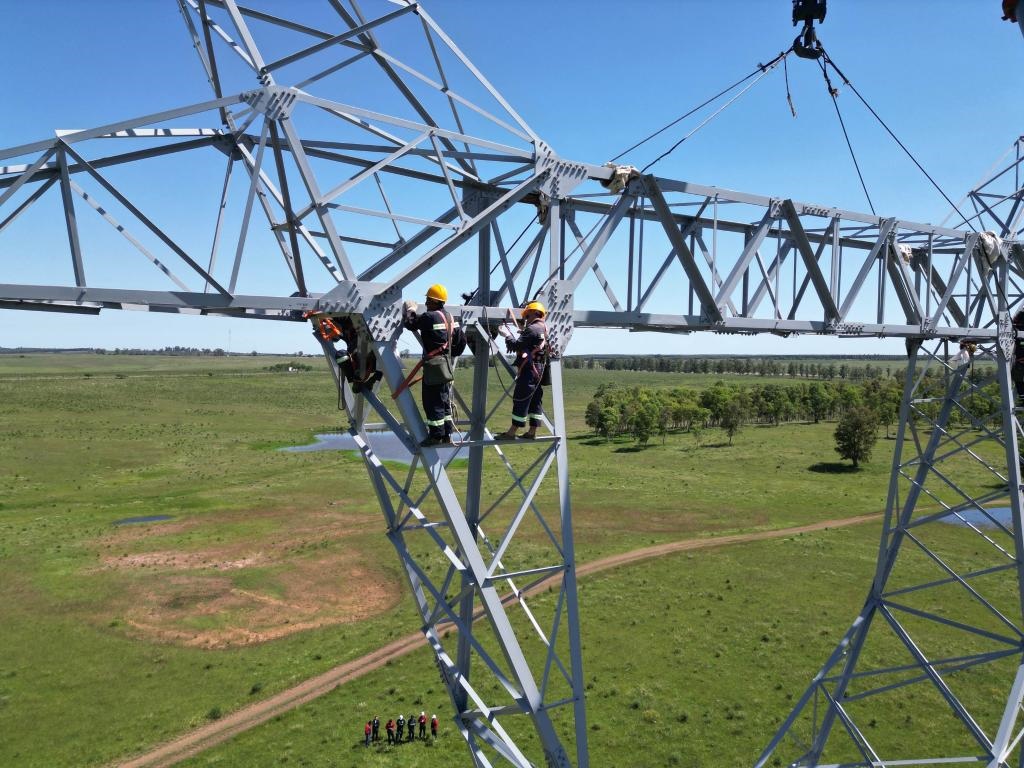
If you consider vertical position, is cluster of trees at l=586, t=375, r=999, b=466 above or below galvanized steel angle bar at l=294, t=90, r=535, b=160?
below

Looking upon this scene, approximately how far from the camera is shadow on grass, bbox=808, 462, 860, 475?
61059 mm

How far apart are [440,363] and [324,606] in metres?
26.5

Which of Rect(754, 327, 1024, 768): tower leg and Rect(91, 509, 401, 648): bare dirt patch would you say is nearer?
Rect(754, 327, 1024, 768): tower leg

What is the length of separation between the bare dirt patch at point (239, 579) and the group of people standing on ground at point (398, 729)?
30.8ft

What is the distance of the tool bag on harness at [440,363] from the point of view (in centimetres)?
696

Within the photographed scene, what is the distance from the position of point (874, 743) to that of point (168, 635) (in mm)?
25137

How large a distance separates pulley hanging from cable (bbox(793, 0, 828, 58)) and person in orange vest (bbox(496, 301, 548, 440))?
8017 mm

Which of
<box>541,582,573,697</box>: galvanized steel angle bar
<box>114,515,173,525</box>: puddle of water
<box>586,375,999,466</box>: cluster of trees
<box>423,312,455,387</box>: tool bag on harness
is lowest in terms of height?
<box>114,515,173,525</box>: puddle of water

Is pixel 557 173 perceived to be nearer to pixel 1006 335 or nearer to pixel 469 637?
pixel 469 637

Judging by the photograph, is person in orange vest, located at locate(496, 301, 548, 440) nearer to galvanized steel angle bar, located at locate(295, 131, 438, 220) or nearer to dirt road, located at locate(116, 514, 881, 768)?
galvanized steel angle bar, located at locate(295, 131, 438, 220)

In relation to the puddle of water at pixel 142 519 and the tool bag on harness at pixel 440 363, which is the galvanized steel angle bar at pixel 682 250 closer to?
the tool bag on harness at pixel 440 363

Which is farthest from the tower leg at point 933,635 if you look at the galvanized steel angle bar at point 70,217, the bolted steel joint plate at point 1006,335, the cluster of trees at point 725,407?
the cluster of trees at point 725,407

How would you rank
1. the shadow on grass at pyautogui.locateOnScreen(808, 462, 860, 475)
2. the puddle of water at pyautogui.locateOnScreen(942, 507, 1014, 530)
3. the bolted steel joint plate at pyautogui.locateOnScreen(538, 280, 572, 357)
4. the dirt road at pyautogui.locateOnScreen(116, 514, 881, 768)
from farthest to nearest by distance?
the shadow on grass at pyautogui.locateOnScreen(808, 462, 860, 475) < the puddle of water at pyautogui.locateOnScreen(942, 507, 1014, 530) < the dirt road at pyautogui.locateOnScreen(116, 514, 881, 768) < the bolted steel joint plate at pyautogui.locateOnScreen(538, 280, 572, 357)

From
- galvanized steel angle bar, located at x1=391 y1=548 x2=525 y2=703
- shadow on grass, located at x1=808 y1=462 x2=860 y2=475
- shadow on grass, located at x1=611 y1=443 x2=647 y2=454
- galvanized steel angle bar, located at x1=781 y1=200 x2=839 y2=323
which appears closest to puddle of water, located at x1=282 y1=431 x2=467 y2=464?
shadow on grass, located at x1=611 y1=443 x2=647 y2=454
